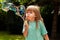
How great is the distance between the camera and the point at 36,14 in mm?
4113

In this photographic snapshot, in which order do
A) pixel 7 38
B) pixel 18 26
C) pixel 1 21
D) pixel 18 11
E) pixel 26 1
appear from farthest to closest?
pixel 1 21 → pixel 18 26 → pixel 7 38 → pixel 26 1 → pixel 18 11

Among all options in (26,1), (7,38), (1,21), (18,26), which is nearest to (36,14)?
(26,1)

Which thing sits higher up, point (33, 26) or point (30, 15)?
point (30, 15)

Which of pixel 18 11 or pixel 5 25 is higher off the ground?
pixel 18 11

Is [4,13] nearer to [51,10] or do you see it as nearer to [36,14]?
[51,10]

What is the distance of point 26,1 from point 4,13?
3.01 m

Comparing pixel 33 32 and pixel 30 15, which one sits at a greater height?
pixel 30 15

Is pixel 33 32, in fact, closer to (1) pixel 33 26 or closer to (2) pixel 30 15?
(1) pixel 33 26

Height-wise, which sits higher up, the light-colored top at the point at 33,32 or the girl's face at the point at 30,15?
the girl's face at the point at 30,15

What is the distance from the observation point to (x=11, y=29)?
14.2 m

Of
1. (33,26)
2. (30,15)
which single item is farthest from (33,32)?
(30,15)

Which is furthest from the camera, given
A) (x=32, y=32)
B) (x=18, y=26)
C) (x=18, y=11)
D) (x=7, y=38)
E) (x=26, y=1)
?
(x=18, y=26)

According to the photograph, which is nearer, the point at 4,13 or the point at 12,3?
the point at 12,3

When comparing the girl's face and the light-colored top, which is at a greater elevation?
the girl's face
